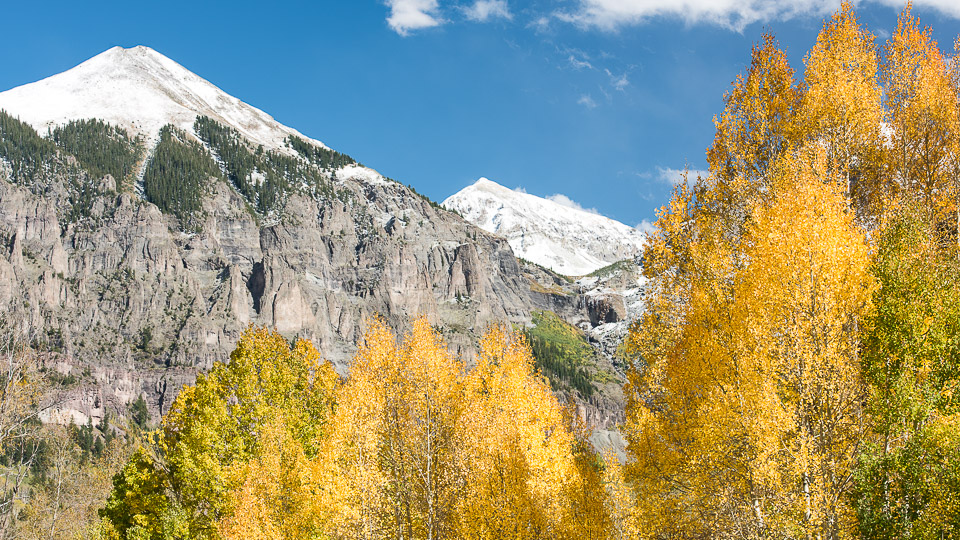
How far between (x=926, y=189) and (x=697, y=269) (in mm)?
10738

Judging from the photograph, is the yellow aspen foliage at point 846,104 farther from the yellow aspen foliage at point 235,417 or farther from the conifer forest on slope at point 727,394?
the yellow aspen foliage at point 235,417

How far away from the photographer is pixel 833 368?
16953mm

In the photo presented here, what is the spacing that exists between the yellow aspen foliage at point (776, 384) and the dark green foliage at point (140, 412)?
184557 millimetres

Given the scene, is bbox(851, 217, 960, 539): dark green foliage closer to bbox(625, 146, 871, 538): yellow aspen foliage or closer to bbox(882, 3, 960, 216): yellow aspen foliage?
bbox(625, 146, 871, 538): yellow aspen foliage

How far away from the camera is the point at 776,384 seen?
16.8 m

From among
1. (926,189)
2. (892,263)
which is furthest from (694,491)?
(926,189)

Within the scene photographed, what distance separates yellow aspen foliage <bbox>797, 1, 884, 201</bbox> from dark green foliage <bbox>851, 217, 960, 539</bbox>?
4.39 meters

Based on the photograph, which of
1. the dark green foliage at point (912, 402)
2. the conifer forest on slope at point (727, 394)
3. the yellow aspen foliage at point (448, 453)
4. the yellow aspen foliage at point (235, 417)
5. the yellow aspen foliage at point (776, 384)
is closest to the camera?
the yellow aspen foliage at point (776, 384)

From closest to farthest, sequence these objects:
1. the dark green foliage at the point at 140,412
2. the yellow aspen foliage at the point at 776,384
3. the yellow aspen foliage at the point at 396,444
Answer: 1. the yellow aspen foliage at the point at 776,384
2. the yellow aspen foliage at the point at 396,444
3. the dark green foliage at the point at 140,412

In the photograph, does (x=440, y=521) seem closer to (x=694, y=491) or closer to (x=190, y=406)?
(x=694, y=491)

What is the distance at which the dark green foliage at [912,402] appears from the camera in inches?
714

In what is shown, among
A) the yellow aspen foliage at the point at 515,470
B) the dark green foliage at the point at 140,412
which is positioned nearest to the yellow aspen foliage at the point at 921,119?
the yellow aspen foliage at the point at 515,470

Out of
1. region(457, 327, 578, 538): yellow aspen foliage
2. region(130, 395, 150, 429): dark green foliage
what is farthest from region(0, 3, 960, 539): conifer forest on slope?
region(130, 395, 150, 429): dark green foliage

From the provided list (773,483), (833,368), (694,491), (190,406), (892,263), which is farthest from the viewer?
(190,406)
